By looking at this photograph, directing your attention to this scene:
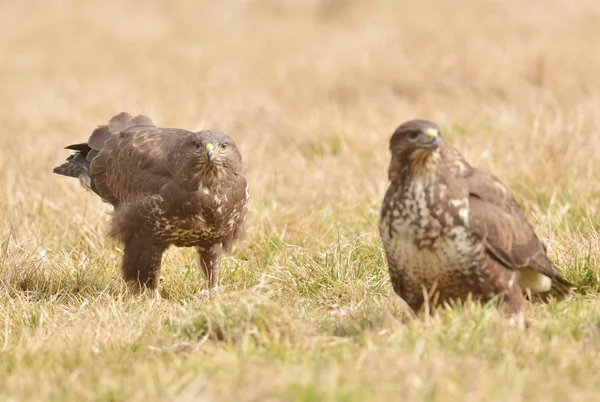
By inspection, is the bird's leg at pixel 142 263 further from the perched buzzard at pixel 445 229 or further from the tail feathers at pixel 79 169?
the perched buzzard at pixel 445 229

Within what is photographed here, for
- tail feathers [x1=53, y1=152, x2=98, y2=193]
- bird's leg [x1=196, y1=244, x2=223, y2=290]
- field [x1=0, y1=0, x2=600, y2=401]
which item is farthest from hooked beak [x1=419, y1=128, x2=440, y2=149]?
tail feathers [x1=53, y1=152, x2=98, y2=193]

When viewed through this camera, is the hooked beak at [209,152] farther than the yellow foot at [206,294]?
Yes

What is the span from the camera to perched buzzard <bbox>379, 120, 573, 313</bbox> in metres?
4.07

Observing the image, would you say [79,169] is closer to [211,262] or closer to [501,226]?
[211,262]

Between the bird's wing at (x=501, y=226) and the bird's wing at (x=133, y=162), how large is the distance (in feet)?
6.08

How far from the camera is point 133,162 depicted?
5660mm

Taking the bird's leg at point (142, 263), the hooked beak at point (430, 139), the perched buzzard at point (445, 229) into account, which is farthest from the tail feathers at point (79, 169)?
the hooked beak at point (430, 139)

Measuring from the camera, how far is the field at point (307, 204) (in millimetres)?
3750

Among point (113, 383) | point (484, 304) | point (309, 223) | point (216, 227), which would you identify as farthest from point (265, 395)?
point (309, 223)

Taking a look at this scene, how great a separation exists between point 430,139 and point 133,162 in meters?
2.21

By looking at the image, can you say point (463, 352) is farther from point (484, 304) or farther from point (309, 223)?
point (309, 223)

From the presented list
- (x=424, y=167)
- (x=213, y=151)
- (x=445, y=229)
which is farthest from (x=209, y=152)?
(x=445, y=229)

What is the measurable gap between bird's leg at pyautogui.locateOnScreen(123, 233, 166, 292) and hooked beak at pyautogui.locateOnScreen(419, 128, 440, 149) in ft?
6.50

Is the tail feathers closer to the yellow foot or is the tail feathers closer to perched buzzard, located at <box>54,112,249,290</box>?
perched buzzard, located at <box>54,112,249,290</box>
